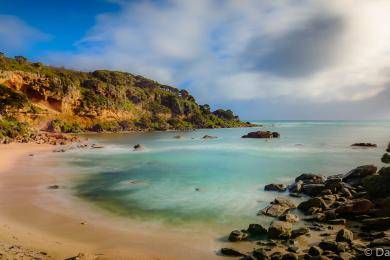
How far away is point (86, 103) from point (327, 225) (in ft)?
284

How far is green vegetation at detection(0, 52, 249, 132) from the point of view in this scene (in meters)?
75.1

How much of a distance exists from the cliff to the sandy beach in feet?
160

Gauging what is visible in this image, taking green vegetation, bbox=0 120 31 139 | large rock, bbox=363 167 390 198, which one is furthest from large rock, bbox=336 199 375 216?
green vegetation, bbox=0 120 31 139

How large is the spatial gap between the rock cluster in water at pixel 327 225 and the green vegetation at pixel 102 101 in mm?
62519

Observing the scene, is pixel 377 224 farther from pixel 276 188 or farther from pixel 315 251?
pixel 276 188

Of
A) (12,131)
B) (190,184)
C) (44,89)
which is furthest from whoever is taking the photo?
(44,89)

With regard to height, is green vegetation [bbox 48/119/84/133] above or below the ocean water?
above

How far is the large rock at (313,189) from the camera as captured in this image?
1744cm

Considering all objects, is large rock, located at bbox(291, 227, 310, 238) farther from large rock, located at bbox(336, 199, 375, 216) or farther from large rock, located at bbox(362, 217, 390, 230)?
large rock, located at bbox(336, 199, 375, 216)

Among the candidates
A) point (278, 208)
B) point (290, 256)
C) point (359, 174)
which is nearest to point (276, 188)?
point (278, 208)

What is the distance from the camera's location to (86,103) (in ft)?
295

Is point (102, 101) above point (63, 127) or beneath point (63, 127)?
above

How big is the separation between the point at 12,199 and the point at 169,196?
799cm

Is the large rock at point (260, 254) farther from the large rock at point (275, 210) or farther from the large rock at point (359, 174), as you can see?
the large rock at point (359, 174)
